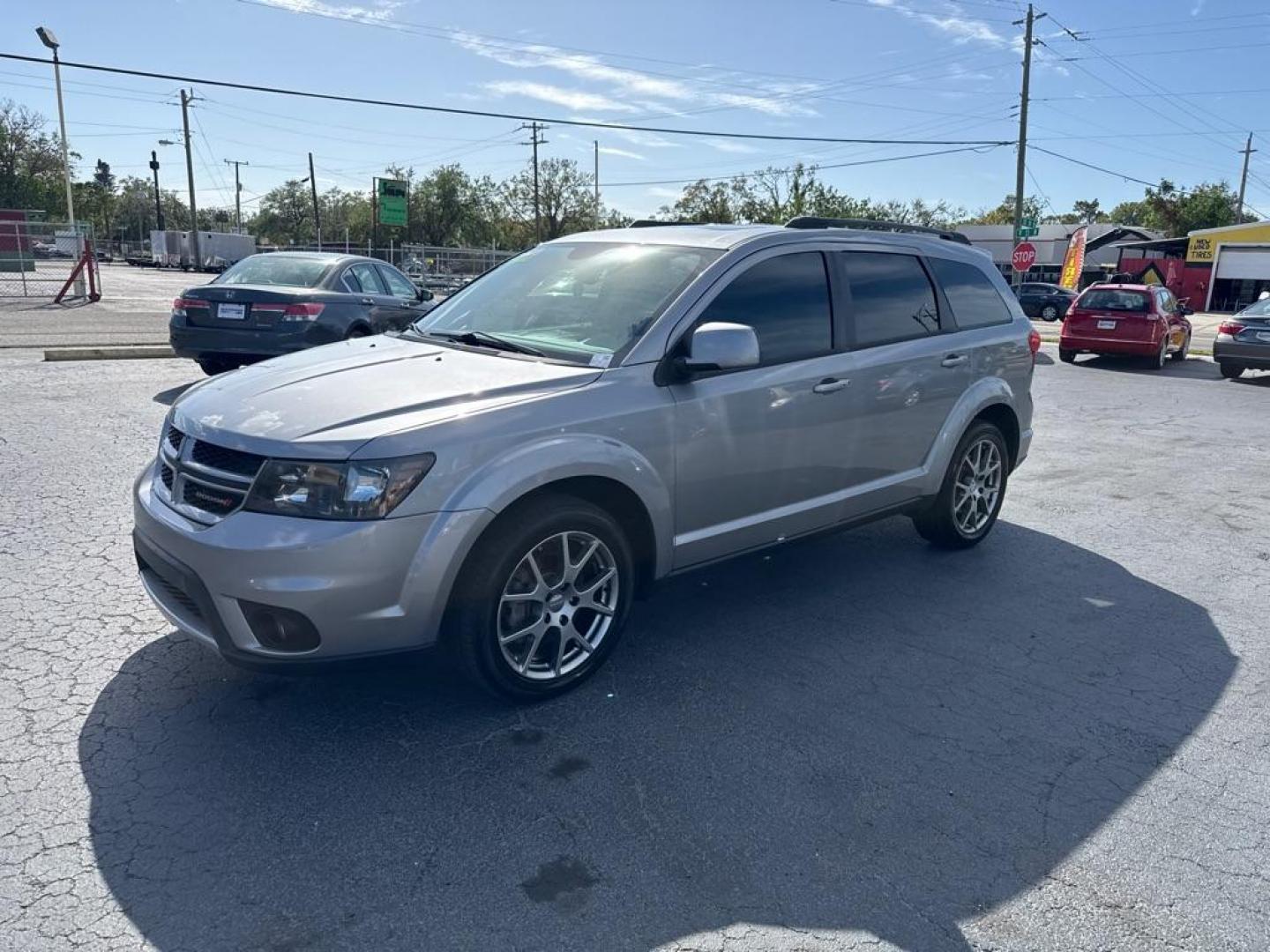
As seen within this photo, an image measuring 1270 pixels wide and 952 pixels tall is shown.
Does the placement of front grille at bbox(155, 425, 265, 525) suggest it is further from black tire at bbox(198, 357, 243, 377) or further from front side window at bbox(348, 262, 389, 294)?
front side window at bbox(348, 262, 389, 294)

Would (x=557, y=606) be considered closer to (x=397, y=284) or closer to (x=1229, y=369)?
(x=397, y=284)

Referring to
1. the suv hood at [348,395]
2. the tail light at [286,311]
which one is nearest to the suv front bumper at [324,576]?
the suv hood at [348,395]

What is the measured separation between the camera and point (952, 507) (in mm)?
5547

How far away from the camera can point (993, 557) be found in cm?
571

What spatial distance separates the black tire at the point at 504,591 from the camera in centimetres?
334

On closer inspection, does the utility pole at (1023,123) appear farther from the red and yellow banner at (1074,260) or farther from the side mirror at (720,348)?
the side mirror at (720,348)

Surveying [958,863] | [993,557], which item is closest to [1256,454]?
[993,557]

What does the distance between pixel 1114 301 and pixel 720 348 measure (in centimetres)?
1662

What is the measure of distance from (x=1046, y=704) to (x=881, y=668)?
677mm

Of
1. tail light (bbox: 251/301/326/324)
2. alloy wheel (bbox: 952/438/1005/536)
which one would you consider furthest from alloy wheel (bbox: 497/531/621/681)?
tail light (bbox: 251/301/326/324)

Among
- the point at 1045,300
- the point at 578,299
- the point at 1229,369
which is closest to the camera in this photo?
the point at 578,299

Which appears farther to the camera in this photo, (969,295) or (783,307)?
(969,295)

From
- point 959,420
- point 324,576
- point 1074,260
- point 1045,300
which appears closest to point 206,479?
point 324,576

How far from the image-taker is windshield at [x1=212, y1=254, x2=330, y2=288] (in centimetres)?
1017
